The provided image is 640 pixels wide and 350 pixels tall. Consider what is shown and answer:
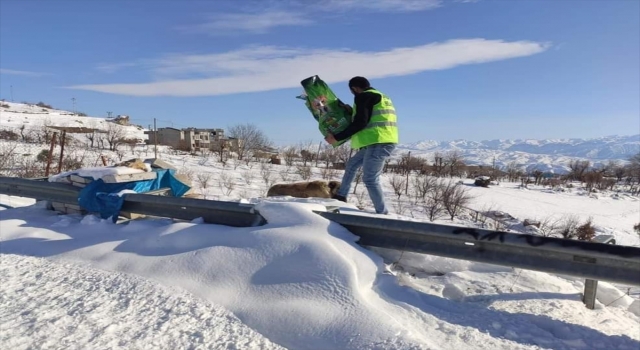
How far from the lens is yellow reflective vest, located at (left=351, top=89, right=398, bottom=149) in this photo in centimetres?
455

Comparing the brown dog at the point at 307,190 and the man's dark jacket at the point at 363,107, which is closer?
the man's dark jacket at the point at 363,107

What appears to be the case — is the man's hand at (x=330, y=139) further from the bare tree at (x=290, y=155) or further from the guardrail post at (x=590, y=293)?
the bare tree at (x=290, y=155)

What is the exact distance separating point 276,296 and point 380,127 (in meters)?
2.46

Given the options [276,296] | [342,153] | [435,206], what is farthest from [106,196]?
[342,153]

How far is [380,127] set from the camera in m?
4.55

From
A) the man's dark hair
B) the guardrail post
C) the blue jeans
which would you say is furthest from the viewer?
the man's dark hair

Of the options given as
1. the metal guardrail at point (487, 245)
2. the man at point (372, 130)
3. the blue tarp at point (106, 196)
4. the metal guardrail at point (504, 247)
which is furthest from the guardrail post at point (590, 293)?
the blue tarp at point (106, 196)

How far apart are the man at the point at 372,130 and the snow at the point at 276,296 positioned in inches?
41.4

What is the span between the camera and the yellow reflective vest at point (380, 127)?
14.9 ft

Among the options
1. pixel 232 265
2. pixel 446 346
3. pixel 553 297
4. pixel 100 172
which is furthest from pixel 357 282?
pixel 100 172

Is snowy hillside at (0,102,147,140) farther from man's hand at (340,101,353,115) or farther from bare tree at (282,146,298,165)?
man's hand at (340,101,353,115)

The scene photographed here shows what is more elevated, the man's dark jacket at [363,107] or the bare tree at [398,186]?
the man's dark jacket at [363,107]

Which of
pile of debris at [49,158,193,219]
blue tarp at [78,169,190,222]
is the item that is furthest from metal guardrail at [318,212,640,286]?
pile of debris at [49,158,193,219]

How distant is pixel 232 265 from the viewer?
3.09 m
